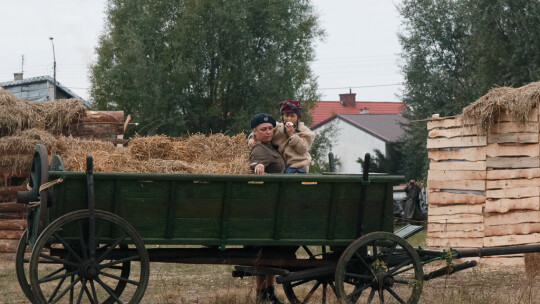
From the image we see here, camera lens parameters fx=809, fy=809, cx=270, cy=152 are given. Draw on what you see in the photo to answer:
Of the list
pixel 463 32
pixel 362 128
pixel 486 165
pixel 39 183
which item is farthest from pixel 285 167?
pixel 362 128

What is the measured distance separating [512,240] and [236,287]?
636 centimetres

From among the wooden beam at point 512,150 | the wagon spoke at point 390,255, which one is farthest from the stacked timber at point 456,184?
the wagon spoke at point 390,255

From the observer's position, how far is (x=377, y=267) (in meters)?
6.91

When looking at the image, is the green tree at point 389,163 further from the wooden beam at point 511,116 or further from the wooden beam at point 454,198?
the wooden beam at point 511,116

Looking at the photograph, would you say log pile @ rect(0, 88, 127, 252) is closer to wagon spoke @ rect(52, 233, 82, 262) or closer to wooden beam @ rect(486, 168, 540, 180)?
wooden beam @ rect(486, 168, 540, 180)

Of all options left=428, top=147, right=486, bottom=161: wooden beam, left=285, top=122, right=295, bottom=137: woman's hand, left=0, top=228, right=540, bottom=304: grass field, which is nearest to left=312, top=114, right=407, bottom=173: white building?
left=428, top=147, right=486, bottom=161: wooden beam

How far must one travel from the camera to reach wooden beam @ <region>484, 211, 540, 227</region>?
13.4 metres

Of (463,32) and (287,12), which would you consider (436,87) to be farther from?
(287,12)

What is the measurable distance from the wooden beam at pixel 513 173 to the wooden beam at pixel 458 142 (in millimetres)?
563

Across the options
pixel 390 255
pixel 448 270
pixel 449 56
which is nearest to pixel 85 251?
pixel 390 255

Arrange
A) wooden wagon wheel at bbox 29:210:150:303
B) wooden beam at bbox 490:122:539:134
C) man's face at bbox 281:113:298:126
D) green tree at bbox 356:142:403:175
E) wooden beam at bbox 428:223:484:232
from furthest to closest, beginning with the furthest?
green tree at bbox 356:142:403:175 < wooden beam at bbox 428:223:484:232 < wooden beam at bbox 490:122:539:134 < man's face at bbox 281:113:298:126 < wooden wagon wheel at bbox 29:210:150:303

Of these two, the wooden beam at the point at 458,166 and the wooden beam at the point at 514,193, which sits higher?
the wooden beam at the point at 458,166

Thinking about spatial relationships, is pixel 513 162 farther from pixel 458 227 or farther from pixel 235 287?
pixel 235 287

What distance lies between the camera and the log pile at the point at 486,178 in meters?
13.4
